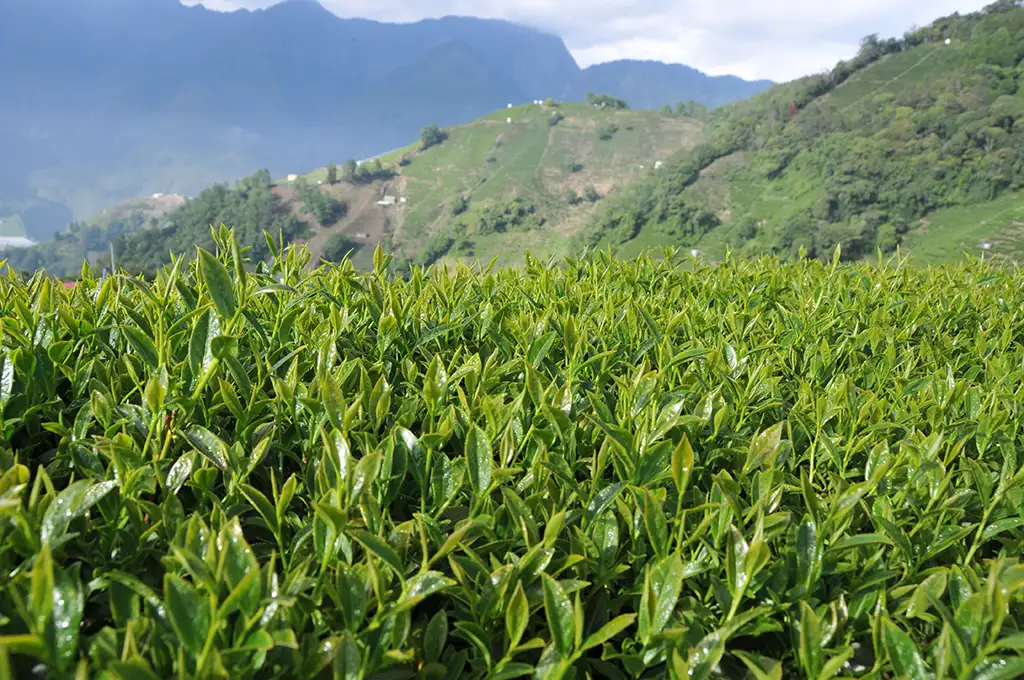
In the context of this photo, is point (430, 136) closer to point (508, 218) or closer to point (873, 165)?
point (508, 218)

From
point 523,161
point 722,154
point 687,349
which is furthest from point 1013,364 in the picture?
point 523,161

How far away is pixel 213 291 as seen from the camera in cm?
108

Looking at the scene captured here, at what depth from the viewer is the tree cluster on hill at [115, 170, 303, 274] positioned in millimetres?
79562

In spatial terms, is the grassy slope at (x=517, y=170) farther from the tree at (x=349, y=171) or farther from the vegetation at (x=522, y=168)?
the tree at (x=349, y=171)

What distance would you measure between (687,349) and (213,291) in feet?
3.54

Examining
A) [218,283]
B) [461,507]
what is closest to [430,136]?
[218,283]

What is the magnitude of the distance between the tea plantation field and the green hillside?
170 feet

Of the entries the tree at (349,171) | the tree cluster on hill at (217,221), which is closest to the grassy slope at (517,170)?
the tree at (349,171)

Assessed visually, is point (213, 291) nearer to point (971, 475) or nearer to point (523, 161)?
point (971, 475)

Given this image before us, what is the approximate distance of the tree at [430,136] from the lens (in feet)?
403

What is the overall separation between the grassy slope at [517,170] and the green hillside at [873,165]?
687 inches

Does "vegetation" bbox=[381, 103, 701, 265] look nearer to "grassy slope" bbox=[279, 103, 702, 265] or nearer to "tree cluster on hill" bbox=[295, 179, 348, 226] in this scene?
"grassy slope" bbox=[279, 103, 702, 265]

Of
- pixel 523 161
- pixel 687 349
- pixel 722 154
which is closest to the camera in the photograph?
pixel 687 349

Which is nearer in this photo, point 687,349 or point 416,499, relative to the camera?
point 416,499
